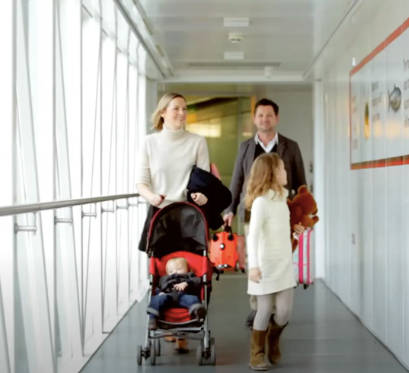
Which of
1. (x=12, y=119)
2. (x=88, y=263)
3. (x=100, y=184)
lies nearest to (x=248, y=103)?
(x=100, y=184)

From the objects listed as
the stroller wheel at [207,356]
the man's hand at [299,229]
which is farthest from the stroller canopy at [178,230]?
the man's hand at [299,229]

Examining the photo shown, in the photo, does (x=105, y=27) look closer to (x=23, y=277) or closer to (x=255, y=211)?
(x=255, y=211)

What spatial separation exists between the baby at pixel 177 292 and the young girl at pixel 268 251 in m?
0.35

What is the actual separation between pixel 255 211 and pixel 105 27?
2548 mm

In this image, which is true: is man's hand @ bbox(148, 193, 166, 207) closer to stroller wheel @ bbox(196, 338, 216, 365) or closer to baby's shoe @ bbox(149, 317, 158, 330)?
baby's shoe @ bbox(149, 317, 158, 330)

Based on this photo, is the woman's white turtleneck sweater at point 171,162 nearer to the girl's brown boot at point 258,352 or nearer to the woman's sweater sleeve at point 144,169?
the woman's sweater sleeve at point 144,169

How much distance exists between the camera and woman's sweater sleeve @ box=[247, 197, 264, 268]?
183 inches

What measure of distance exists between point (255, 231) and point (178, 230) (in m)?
0.60

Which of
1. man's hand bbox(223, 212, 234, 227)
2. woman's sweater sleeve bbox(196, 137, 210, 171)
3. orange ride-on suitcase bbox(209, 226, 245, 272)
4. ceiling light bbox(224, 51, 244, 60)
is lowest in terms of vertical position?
orange ride-on suitcase bbox(209, 226, 245, 272)

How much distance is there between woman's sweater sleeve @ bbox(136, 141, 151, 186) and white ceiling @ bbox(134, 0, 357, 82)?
151 cm

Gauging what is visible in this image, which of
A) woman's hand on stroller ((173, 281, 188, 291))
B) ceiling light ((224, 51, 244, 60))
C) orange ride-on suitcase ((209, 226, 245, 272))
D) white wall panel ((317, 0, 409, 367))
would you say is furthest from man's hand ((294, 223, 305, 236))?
ceiling light ((224, 51, 244, 60))

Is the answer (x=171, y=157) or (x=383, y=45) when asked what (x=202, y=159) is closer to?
(x=171, y=157)

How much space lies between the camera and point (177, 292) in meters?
4.83

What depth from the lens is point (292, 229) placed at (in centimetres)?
546
